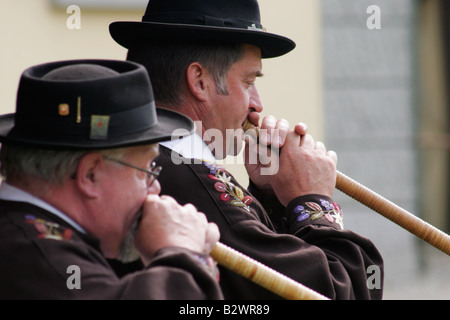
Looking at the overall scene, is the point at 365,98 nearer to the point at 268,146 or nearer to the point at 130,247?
the point at 268,146

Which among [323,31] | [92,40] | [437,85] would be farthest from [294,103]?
[437,85]

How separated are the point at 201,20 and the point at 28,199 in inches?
45.6

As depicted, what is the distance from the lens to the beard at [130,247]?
245 cm

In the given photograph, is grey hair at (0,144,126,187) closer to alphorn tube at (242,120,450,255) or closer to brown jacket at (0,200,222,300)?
brown jacket at (0,200,222,300)

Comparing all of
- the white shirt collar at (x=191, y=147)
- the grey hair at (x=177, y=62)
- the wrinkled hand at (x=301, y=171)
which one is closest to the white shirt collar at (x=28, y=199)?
the white shirt collar at (x=191, y=147)

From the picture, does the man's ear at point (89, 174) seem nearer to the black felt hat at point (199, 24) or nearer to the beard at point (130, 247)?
the beard at point (130, 247)

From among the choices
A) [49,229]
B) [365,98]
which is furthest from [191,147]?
[365,98]

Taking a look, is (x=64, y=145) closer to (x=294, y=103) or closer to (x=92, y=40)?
(x=92, y=40)

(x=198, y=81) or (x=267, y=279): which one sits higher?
(x=198, y=81)

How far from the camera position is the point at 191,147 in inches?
121

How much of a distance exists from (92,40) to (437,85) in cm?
419

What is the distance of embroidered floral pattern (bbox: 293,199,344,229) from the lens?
3113mm

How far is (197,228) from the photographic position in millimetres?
2430
